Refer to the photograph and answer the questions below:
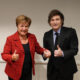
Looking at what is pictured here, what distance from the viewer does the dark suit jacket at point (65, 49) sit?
155 cm

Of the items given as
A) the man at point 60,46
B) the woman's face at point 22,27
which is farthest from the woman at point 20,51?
the man at point 60,46

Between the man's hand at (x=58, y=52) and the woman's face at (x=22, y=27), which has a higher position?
the woman's face at (x=22, y=27)

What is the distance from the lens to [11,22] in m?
2.17

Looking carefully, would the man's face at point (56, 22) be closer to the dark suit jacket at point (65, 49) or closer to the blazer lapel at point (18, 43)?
the dark suit jacket at point (65, 49)

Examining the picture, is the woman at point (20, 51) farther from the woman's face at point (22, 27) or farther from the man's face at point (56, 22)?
the man's face at point (56, 22)

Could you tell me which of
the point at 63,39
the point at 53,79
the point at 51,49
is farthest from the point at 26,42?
the point at 53,79

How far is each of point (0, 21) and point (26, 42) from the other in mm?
743

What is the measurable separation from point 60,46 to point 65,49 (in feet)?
0.23

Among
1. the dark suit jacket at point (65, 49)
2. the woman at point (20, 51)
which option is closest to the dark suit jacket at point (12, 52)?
the woman at point (20, 51)

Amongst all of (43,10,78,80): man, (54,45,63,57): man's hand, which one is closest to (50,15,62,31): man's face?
(43,10,78,80): man

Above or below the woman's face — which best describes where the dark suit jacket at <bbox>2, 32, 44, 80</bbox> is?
below

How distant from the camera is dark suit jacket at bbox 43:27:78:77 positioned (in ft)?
5.08

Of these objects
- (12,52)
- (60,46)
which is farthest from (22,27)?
(60,46)

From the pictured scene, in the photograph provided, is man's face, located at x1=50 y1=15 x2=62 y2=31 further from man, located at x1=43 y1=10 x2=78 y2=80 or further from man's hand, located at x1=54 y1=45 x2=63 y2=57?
man's hand, located at x1=54 y1=45 x2=63 y2=57
